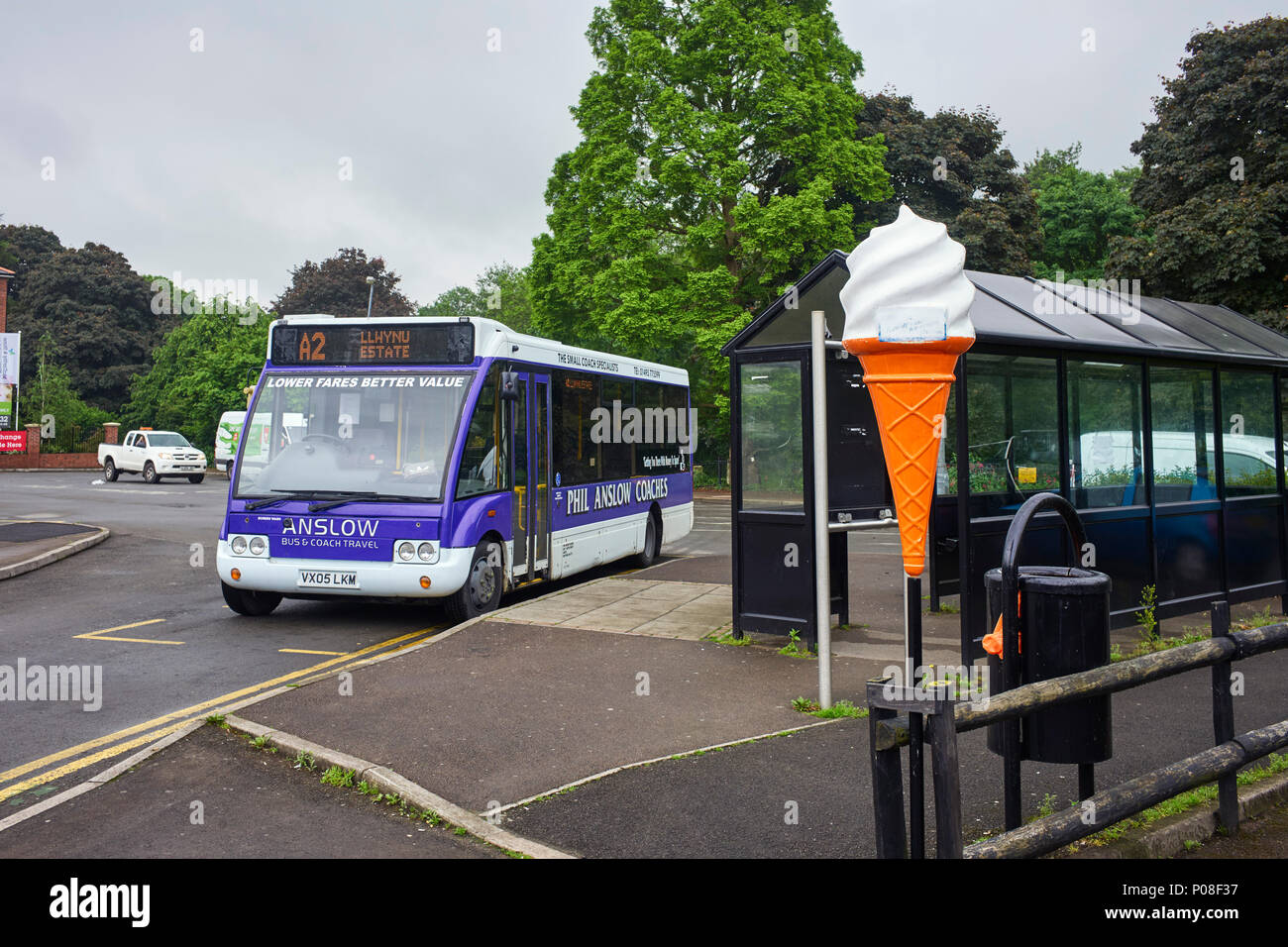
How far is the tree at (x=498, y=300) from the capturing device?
54.2 meters

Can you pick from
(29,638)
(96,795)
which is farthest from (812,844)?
(29,638)

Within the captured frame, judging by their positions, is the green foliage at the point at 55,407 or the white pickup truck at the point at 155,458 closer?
the white pickup truck at the point at 155,458

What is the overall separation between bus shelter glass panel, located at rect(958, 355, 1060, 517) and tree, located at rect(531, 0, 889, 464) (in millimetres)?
18499

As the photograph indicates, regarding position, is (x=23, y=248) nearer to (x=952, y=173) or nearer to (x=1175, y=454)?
(x=952, y=173)

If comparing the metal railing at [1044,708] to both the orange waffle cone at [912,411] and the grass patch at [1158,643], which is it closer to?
the orange waffle cone at [912,411]

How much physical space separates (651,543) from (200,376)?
4481cm

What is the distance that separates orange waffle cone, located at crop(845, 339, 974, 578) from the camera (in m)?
3.79

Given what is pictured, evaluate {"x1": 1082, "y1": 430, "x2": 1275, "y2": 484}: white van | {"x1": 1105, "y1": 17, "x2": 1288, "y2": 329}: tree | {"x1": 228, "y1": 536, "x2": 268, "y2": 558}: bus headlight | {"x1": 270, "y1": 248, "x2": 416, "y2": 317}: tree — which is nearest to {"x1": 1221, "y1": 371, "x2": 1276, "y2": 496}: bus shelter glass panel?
{"x1": 1082, "y1": 430, "x2": 1275, "y2": 484}: white van

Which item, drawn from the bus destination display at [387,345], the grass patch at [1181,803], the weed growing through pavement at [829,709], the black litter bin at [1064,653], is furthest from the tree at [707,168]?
the black litter bin at [1064,653]

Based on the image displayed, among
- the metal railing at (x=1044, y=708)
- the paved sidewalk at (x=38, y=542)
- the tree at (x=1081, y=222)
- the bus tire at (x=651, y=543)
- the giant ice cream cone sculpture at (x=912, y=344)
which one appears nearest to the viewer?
the metal railing at (x=1044, y=708)

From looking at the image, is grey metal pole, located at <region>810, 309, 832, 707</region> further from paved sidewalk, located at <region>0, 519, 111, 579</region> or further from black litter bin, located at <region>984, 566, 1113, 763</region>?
paved sidewalk, located at <region>0, 519, 111, 579</region>

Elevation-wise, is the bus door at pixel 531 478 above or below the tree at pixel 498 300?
below

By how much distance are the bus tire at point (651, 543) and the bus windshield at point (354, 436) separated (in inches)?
230

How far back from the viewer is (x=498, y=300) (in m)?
56.1
